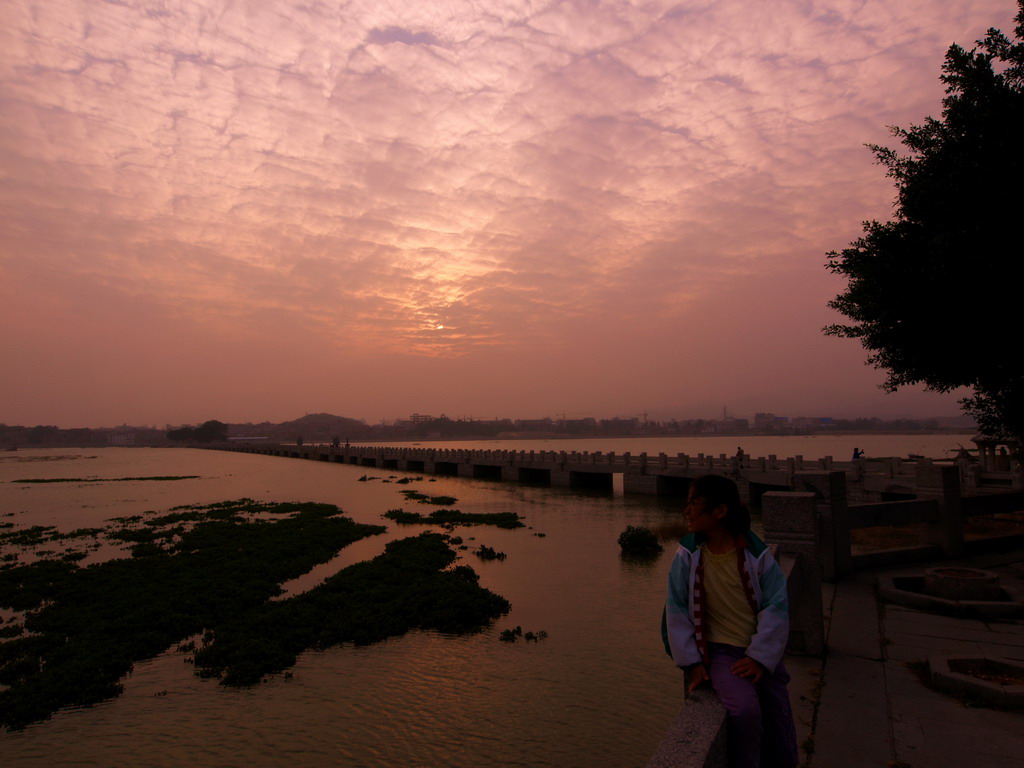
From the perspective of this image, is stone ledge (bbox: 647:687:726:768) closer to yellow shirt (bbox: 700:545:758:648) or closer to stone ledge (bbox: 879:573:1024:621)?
yellow shirt (bbox: 700:545:758:648)

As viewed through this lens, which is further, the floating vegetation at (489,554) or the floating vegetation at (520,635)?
the floating vegetation at (489,554)

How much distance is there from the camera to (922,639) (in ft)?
23.3

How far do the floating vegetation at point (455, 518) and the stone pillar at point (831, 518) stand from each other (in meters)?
17.1

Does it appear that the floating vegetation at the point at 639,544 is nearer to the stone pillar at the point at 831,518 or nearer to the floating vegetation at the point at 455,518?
the floating vegetation at the point at 455,518

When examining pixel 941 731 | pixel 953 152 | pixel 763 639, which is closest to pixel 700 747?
pixel 763 639

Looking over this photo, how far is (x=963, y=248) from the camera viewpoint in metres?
10.0

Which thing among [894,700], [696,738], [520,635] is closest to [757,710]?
[696,738]

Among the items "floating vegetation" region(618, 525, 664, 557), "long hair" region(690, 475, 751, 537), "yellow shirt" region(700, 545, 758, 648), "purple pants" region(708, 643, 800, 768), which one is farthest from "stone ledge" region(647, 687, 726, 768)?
"floating vegetation" region(618, 525, 664, 557)

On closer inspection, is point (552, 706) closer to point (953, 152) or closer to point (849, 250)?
point (849, 250)

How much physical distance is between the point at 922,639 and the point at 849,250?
8672 mm

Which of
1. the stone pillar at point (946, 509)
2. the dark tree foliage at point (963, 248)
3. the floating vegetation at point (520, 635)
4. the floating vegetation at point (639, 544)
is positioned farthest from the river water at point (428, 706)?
the dark tree foliage at point (963, 248)

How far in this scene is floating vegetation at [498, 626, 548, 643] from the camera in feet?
36.6

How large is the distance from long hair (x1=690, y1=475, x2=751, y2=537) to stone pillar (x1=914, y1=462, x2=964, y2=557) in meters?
9.37

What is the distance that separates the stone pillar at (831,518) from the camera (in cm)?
942
